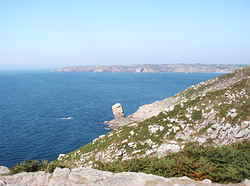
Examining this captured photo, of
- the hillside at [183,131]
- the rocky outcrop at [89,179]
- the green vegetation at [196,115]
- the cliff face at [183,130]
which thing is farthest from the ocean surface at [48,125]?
the rocky outcrop at [89,179]

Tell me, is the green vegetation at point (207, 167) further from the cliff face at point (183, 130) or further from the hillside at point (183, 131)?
the cliff face at point (183, 130)

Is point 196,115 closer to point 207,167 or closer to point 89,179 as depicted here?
point 207,167

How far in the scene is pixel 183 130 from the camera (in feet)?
96.4

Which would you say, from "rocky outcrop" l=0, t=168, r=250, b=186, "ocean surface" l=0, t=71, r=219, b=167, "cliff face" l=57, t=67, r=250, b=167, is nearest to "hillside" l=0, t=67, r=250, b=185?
"cliff face" l=57, t=67, r=250, b=167

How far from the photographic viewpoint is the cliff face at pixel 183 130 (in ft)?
87.0

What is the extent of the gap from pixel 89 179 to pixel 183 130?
1931 cm

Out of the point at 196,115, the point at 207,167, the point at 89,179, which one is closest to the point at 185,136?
the point at 196,115

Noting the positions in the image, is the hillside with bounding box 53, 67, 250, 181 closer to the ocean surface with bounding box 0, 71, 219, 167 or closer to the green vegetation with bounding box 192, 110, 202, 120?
the green vegetation with bounding box 192, 110, 202, 120

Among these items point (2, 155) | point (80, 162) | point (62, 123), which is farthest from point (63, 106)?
point (80, 162)

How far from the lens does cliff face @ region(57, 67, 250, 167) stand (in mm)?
26516

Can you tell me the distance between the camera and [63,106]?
335 ft

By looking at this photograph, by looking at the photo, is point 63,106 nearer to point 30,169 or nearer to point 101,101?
point 101,101

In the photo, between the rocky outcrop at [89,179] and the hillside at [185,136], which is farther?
the hillside at [185,136]

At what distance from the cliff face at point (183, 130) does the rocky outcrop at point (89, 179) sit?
13242mm
